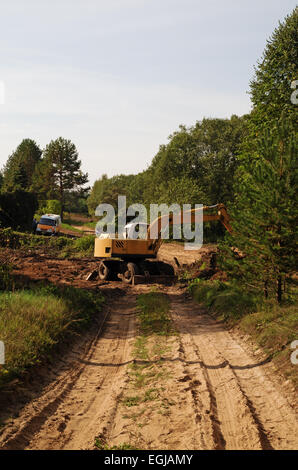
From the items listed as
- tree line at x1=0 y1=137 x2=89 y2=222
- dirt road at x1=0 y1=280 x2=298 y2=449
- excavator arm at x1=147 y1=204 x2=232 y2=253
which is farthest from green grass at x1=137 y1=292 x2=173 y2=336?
tree line at x1=0 y1=137 x2=89 y2=222

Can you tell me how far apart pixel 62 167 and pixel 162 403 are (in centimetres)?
7284

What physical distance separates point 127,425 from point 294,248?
7.73 metres

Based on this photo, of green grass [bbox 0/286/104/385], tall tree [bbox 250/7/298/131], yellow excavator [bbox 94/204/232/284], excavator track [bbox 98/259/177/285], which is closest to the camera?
green grass [bbox 0/286/104/385]

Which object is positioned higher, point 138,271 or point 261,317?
point 138,271

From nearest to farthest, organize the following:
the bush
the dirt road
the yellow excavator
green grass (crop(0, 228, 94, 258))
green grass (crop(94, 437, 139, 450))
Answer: green grass (crop(94, 437, 139, 450)) < the dirt road < the bush < the yellow excavator < green grass (crop(0, 228, 94, 258))

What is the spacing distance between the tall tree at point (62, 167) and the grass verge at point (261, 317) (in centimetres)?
6300

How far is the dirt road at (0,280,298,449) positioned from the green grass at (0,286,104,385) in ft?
1.63

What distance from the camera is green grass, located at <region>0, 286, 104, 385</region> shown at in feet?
25.9

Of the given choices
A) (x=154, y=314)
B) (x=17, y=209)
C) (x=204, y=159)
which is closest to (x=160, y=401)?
(x=154, y=314)

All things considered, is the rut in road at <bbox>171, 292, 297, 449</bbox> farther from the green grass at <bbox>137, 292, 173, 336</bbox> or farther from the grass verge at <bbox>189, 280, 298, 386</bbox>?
the green grass at <bbox>137, 292, 173, 336</bbox>

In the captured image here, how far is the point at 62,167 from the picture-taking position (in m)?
76.2

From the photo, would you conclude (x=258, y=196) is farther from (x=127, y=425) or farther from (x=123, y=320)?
(x=127, y=425)

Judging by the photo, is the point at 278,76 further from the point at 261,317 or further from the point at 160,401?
the point at 160,401
